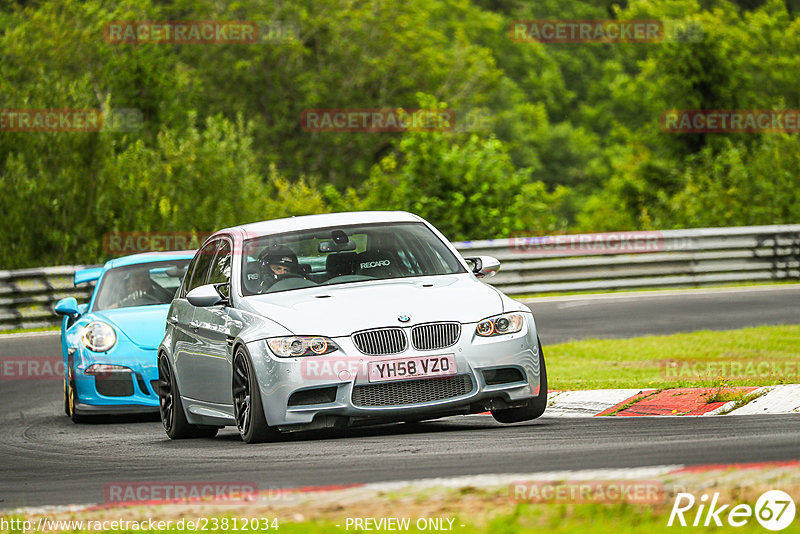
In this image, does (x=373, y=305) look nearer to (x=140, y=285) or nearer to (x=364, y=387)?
(x=364, y=387)

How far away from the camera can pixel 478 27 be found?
79938mm

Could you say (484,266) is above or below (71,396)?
above

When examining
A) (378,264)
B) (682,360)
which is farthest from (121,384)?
(682,360)

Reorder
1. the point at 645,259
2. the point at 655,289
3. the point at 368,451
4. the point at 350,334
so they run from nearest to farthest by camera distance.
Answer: the point at 368,451 → the point at 350,334 → the point at 645,259 → the point at 655,289

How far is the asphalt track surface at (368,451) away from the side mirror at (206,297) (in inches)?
38.7

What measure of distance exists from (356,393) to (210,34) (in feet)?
166

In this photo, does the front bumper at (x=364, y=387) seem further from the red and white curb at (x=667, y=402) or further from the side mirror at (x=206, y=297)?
the red and white curb at (x=667, y=402)

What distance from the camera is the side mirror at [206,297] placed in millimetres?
9789

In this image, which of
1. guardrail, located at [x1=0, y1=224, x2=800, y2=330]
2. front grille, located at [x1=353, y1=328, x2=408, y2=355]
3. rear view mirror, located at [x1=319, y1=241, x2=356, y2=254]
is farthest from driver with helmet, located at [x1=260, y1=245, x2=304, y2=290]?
guardrail, located at [x1=0, y1=224, x2=800, y2=330]

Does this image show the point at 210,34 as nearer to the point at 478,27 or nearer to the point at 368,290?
the point at 478,27

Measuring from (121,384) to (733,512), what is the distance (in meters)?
8.35

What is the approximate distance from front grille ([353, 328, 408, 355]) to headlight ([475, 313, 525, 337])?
1.77 feet

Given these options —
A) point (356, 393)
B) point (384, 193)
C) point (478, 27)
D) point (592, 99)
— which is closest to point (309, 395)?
point (356, 393)

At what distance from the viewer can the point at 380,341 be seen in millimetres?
8766
